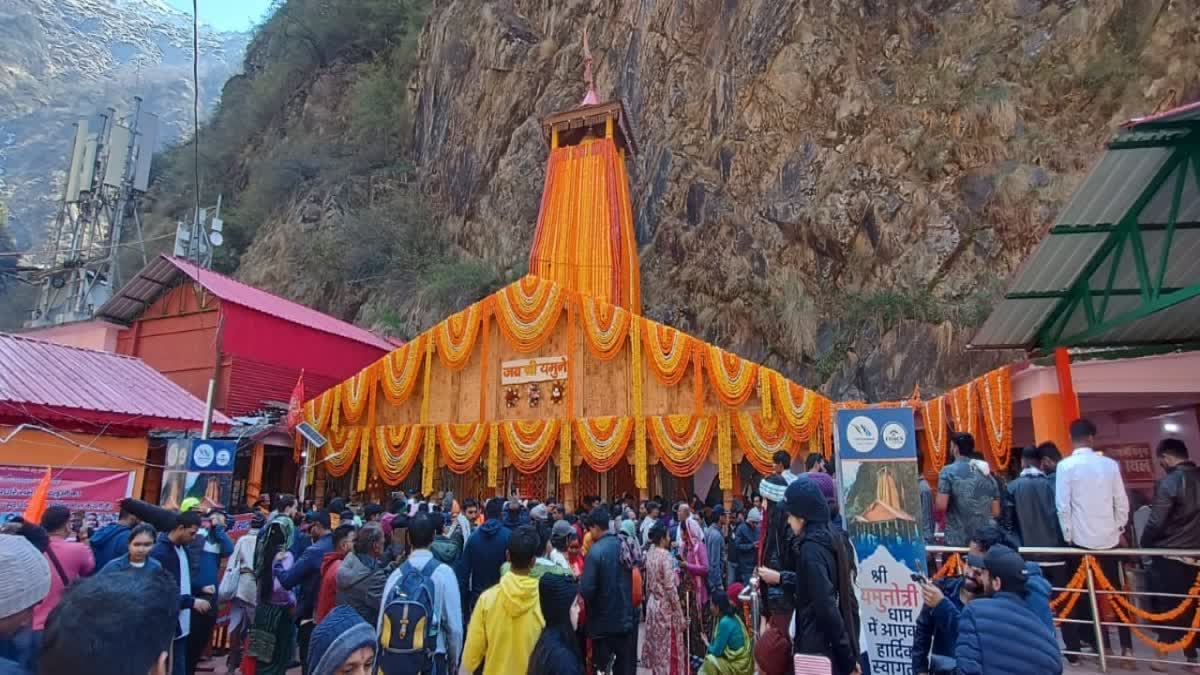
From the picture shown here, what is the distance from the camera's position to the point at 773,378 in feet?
43.9

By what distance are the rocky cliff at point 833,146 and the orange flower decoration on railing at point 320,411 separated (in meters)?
9.10

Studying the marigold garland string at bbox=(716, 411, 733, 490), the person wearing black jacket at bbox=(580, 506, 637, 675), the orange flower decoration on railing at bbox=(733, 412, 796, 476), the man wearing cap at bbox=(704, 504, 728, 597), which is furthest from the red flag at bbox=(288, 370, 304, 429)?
the person wearing black jacket at bbox=(580, 506, 637, 675)

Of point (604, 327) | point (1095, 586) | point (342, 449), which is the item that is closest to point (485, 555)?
point (1095, 586)

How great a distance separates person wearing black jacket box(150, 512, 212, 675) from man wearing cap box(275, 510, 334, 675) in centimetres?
61

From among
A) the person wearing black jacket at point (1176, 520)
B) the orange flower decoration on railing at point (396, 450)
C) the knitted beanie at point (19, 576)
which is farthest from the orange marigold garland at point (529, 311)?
the knitted beanie at point (19, 576)

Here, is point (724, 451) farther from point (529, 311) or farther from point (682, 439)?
point (529, 311)

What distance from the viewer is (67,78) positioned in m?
77.4

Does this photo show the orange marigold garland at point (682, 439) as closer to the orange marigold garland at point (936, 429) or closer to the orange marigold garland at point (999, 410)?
the orange marigold garland at point (936, 429)

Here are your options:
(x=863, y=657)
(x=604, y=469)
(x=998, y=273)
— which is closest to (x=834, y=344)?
(x=998, y=273)

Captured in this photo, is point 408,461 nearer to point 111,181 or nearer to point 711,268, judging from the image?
point 711,268

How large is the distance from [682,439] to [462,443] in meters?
4.99

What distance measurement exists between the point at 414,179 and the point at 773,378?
23.5 m

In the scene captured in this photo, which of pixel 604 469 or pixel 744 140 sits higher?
pixel 744 140

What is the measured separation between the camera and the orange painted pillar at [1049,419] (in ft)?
28.5
